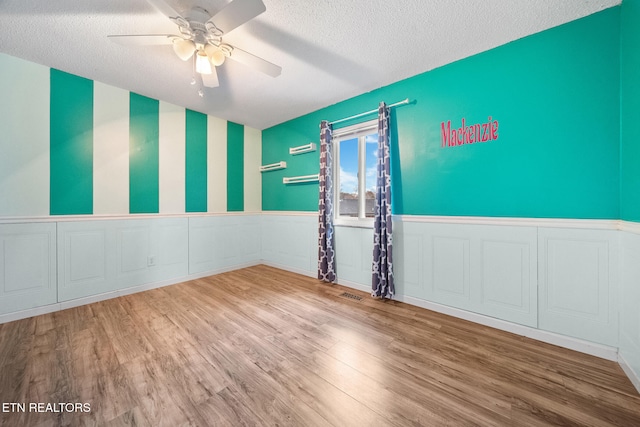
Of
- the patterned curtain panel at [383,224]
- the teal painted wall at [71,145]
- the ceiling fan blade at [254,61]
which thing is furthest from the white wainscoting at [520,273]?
the teal painted wall at [71,145]

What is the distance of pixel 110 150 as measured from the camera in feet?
8.98

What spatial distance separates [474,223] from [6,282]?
14.3 feet

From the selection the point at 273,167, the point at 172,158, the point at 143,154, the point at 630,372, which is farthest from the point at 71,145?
the point at 630,372

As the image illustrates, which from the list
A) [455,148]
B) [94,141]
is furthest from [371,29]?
[94,141]

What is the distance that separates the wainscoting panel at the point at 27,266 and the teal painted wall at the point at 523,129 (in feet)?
12.0

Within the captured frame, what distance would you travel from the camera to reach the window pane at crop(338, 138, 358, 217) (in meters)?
3.17

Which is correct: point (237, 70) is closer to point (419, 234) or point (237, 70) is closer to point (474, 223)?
point (419, 234)

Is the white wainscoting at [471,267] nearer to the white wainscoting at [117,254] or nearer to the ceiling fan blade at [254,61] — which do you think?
the ceiling fan blade at [254,61]

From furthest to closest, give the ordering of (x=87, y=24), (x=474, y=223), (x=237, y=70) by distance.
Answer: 1. (x=237, y=70)
2. (x=474, y=223)
3. (x=87, y=24)

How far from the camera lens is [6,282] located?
2150 mm

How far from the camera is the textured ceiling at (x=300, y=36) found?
5.30 ft

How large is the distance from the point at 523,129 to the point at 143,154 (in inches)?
161

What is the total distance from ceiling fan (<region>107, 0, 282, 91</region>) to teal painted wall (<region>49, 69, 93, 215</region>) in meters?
1.47

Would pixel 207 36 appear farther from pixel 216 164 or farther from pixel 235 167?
pixel 235 167
